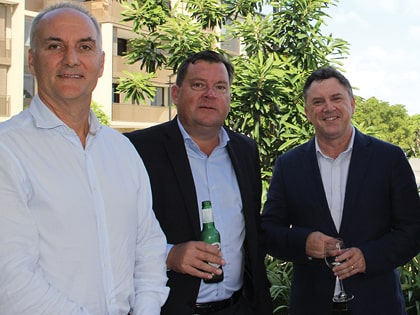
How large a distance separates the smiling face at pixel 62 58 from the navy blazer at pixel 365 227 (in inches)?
59.3

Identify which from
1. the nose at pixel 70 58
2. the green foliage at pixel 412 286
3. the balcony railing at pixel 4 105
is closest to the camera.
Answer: the nose at pixel 70 58

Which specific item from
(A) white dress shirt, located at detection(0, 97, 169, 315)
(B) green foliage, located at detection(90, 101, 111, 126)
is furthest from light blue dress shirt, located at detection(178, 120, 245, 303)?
(B) green foliage, located at detection(90, 101, 111, 126)

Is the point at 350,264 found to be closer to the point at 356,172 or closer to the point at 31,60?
the point at 356,172

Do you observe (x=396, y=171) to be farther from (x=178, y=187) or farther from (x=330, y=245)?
(x=178, y=187)

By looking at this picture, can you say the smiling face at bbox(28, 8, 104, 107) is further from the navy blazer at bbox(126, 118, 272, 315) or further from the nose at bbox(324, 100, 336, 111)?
the nose at bbox(324, 100, 336, 111)

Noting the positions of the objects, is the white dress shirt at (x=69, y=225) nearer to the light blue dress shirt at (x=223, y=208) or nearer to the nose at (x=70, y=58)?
the nose at (x=70, y=58)

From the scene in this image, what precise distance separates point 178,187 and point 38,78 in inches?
39.1

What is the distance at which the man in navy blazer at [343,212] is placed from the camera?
2.65m

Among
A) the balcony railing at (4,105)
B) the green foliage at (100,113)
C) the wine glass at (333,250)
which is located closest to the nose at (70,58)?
the wine glass at (333,250)

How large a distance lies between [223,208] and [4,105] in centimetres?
2059

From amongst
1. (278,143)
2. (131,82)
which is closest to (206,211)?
(278,143)

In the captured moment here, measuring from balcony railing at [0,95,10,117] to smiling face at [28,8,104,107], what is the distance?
2092 centimetres

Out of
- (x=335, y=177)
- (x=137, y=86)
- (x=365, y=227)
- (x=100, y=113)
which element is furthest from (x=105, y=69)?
(x=365, y=227)

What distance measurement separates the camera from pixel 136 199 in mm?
1928
